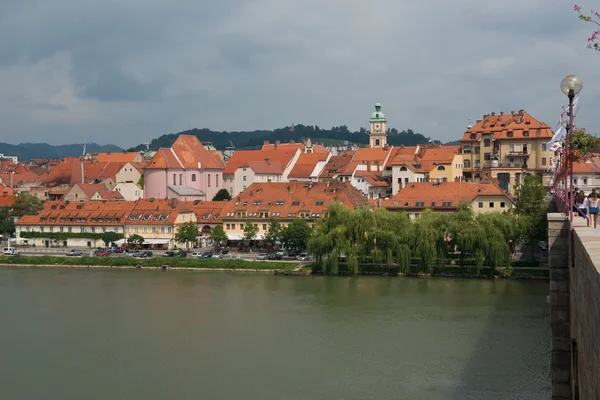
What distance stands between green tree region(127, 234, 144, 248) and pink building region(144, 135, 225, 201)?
522 inches

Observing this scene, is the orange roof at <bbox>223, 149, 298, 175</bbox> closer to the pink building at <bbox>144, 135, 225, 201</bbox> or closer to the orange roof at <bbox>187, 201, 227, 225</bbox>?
the pink building at <bbox>144, 135, 225, 201</bbox>

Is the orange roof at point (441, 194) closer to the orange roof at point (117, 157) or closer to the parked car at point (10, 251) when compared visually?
the parked car at point (10, 251)

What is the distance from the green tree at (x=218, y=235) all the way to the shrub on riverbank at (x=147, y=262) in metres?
4.49

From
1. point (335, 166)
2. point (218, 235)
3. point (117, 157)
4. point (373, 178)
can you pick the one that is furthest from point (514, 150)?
point (117, 157)

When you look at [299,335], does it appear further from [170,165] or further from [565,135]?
[170,165]

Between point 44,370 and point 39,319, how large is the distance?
6947mm

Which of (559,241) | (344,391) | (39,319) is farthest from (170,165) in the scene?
(559,241)

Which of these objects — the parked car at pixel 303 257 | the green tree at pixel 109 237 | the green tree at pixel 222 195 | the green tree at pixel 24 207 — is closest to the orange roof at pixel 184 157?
the green tree at pixel 222 195

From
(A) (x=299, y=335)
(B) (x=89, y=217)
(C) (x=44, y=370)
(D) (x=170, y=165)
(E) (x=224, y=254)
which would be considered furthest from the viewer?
(D) (x=170, y=165)

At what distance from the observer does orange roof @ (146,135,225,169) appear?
207ft

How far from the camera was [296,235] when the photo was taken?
4166 centimetres

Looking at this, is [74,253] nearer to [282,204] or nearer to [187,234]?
[187,234]

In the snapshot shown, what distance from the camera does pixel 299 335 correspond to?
76.7ft

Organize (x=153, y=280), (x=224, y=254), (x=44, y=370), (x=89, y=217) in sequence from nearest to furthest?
(x=44, y=370)
(x=153, y=280)
(x=224, y=254)
(x=89, y=217)
